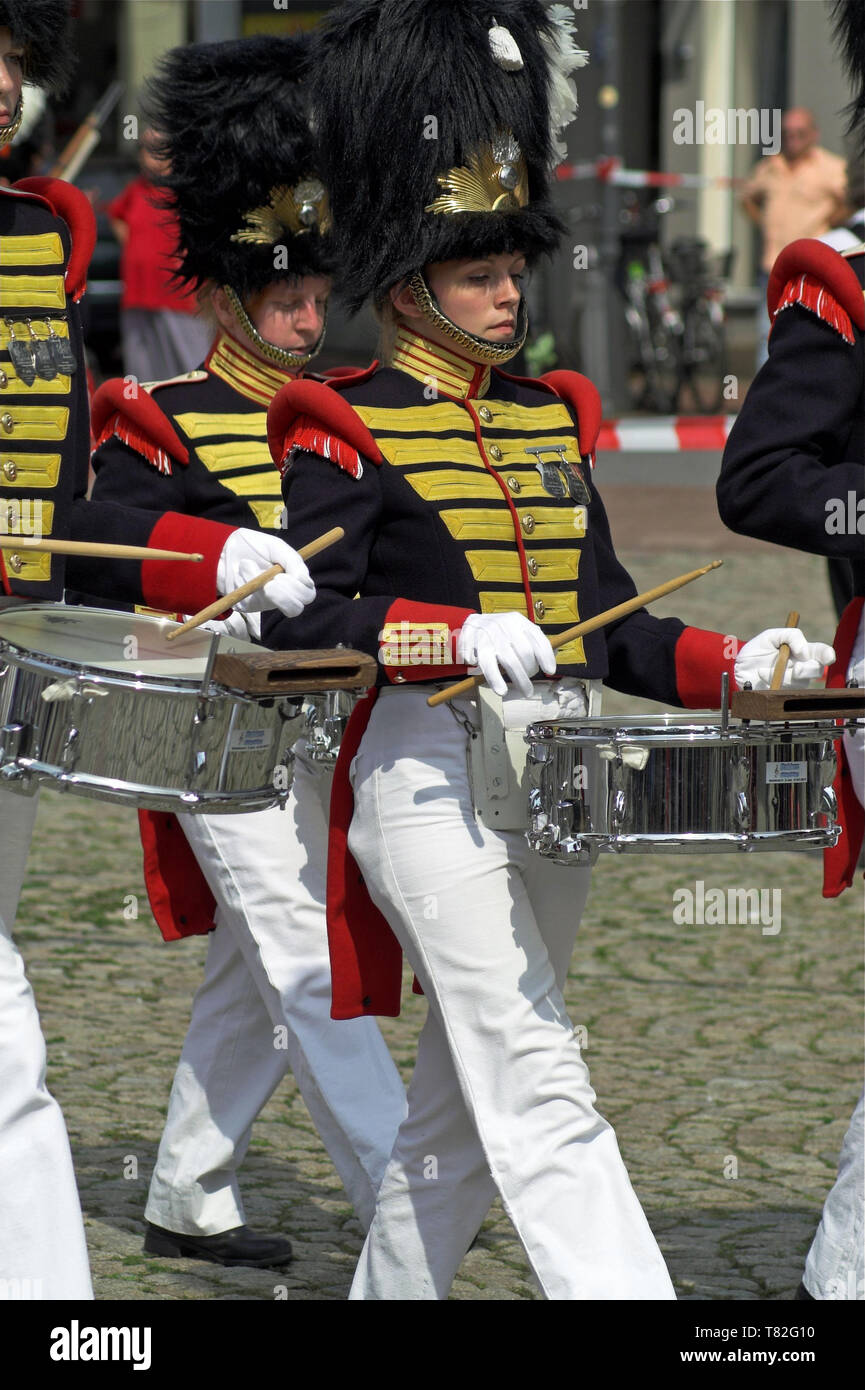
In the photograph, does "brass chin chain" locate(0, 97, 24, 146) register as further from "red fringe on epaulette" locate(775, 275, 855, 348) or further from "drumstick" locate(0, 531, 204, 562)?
"red fringe on epaulette" locate(775, 275, 855, 348)

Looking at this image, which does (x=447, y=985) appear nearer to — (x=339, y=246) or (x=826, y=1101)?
(x=339, y=246)

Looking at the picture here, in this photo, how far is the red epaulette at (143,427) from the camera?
421 centimetres

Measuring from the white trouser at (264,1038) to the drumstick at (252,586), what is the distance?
2.72ft

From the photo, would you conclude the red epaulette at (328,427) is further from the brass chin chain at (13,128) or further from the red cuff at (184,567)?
the brass chin chain at (13,128)

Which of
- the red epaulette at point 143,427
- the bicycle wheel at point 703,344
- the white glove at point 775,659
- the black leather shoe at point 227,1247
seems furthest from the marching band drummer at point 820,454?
the bicycle wheel at point 703,344

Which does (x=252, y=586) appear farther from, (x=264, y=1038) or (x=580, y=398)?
(x=264, y=1038)

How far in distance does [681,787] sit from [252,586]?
632 millimetres

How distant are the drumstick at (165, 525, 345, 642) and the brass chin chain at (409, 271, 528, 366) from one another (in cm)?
40

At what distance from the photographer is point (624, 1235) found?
10.3 feet

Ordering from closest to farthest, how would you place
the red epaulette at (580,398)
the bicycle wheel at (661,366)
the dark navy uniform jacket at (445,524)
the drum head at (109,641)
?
1. the drum head at (109,641)
2. the dark navy uniform jacket at (445,524)
3. the red epaulette at (580,398)
4. the bicycle wheel at (661,366)

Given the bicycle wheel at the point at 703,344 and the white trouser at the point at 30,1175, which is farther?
the bicycle wheel at the point at 703,344

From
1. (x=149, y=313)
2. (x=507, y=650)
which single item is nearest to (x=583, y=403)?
(x=507, y=650)

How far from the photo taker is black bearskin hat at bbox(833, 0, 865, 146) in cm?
377

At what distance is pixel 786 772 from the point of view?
3.10 m
